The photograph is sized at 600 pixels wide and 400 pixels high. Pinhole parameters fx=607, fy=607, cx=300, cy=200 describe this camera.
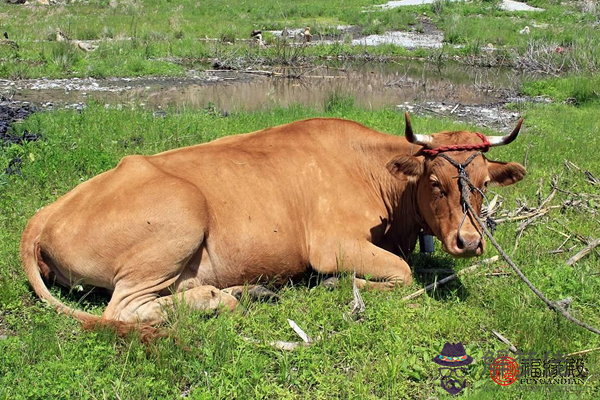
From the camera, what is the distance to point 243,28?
33.5 meters

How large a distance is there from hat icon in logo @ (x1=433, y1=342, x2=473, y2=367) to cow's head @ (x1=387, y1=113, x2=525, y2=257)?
0.90m

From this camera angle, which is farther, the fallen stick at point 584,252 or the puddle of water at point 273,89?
the puddle of water at point 273,89

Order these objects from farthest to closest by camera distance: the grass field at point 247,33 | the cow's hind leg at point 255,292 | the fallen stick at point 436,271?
the grass field at point 247,33 → the fallen stick at point 436,271 → the cow's hind leg at point 255,292

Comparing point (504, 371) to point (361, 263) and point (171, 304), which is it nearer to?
point (361, 263)

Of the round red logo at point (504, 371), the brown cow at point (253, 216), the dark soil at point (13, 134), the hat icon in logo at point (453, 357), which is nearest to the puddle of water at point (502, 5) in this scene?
the dark soil at point (13, 134)

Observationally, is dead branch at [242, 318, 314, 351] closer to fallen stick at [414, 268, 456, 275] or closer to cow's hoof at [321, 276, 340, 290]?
cow's hoof at [321, 276, 340, 290]

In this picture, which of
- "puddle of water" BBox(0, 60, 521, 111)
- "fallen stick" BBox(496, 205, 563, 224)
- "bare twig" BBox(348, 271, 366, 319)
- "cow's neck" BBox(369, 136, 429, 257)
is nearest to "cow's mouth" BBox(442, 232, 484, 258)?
"bare twig" BBox(348, 271, 366, 319)

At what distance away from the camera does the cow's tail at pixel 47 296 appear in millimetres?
4824

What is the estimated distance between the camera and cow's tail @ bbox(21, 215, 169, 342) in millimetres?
4824

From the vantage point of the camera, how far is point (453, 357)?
487 centimetres

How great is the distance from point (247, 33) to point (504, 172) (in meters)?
27.7

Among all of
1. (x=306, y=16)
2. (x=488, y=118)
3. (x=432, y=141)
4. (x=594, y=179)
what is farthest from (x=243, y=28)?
(x=432, y=141)

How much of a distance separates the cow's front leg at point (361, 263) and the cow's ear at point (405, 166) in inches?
31.7

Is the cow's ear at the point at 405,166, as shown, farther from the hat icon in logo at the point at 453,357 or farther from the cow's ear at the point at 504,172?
the hat icon in logo at the point at 453,357
